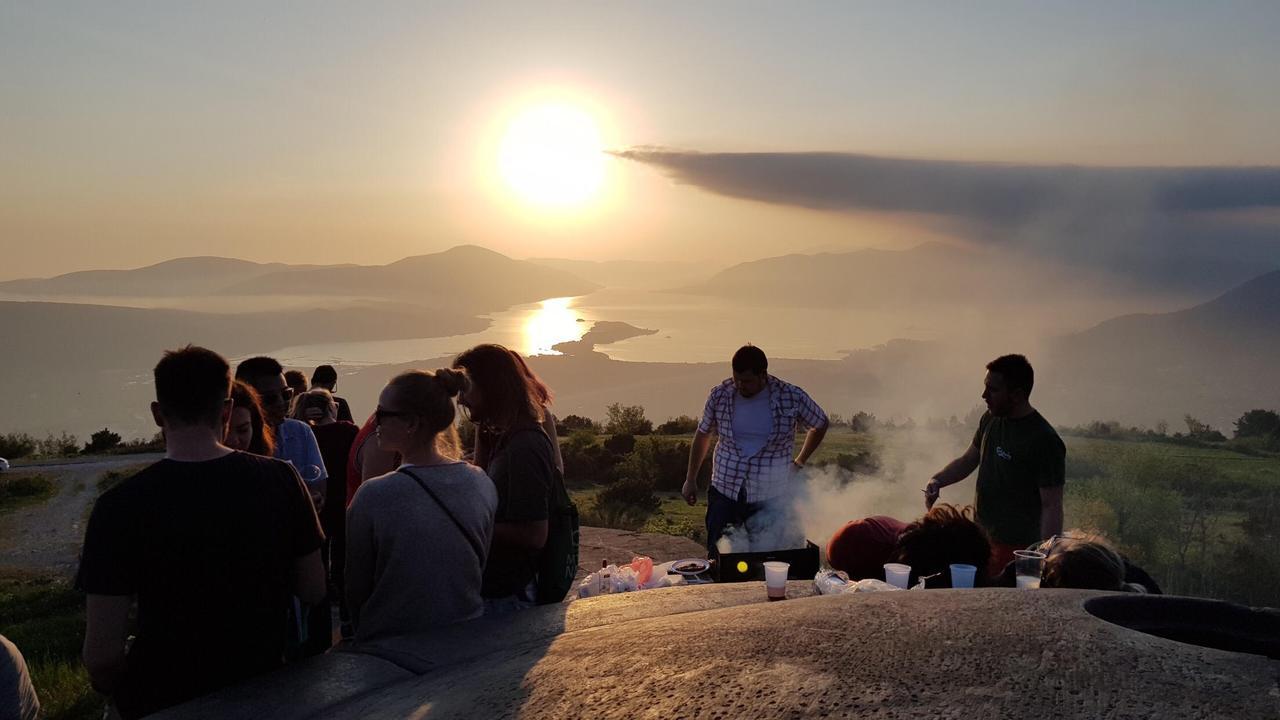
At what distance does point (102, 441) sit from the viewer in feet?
88.1

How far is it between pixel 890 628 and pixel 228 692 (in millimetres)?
2249

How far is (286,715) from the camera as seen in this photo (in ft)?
10.1

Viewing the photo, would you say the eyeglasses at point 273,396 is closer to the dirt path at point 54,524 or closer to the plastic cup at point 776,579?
the plastic cup at point 776,579

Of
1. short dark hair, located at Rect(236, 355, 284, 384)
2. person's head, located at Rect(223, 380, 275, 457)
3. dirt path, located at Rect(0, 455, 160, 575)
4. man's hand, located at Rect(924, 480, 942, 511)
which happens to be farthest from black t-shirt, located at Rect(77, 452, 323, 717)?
dirt path, located at Rect(0, 455, 160, 575)

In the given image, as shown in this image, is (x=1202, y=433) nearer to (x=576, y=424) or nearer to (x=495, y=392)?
(x=576, y=424)

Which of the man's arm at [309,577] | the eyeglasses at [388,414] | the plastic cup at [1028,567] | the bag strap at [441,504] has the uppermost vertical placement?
the eyeglasses at [388,414]

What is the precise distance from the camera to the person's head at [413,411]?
133 inches

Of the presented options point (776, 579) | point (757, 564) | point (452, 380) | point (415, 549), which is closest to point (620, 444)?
point (757, 564)

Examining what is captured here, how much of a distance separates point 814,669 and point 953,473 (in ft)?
12.8

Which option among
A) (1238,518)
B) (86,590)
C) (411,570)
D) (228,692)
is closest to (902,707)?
(411,570)

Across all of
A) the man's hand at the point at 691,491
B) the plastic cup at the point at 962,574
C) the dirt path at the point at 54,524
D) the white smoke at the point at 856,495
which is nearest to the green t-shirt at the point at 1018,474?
the white smoke at the point at 856,495

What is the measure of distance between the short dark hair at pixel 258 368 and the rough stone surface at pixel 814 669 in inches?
90.9

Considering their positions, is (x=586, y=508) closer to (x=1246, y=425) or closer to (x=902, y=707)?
(x=902, y=707)

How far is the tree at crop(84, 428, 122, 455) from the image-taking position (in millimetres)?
26219
